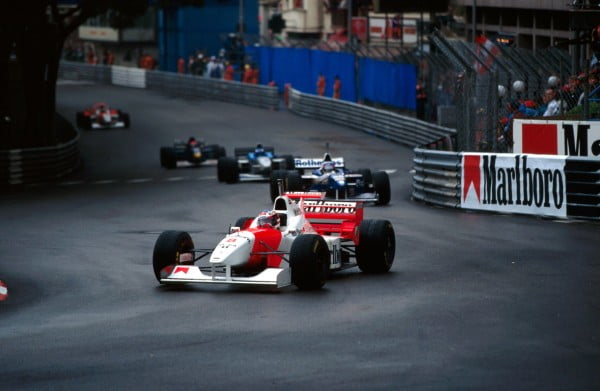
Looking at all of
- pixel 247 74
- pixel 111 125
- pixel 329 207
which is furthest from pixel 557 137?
pixel 247 74

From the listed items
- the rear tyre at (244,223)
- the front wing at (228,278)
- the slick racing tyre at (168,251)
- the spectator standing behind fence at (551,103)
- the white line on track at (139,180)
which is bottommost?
the white line on track at (139,180)

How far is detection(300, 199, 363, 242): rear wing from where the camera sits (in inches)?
651

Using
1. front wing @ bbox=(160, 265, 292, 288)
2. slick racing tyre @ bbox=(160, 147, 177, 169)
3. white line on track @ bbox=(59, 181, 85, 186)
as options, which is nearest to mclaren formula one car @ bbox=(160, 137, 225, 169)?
slick racing tyre @ bbox=(160, 147, 177, 169)

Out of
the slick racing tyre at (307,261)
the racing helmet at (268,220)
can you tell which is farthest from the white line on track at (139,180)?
the slick racing tyre at (307,261)

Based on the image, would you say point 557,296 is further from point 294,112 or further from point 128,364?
point 294,112

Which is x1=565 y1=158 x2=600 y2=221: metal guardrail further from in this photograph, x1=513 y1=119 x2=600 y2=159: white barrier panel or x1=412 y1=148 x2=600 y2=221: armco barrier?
x1=513 y1=119 x2=600 y2=159: white barrier panel

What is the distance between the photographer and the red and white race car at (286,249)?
14.7 meters

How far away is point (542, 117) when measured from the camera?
79.2 feet

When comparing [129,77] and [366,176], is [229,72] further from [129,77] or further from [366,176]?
[366,176]

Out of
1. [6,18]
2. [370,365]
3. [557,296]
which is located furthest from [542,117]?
[6,18]

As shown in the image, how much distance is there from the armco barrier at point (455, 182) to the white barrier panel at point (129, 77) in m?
43.7

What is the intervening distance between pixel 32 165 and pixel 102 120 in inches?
556

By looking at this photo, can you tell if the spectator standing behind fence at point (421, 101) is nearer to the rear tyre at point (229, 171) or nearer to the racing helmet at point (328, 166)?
the rear tyre at point (229, 171)

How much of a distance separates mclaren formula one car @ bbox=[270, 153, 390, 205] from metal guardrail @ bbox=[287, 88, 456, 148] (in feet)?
29.0
